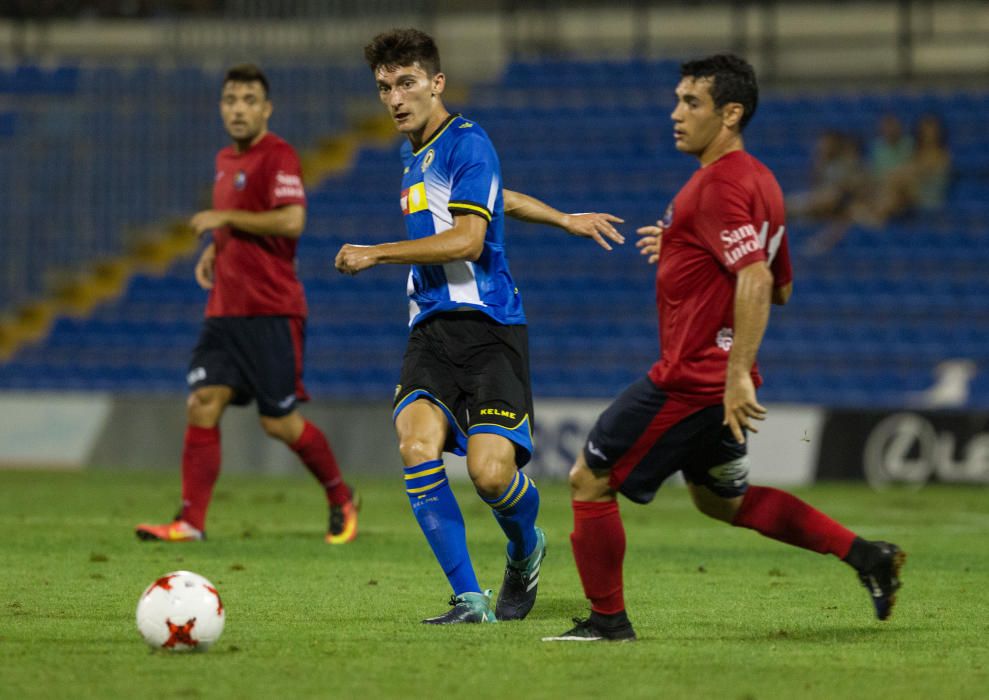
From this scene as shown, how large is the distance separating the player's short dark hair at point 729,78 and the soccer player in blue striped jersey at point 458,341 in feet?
2.34

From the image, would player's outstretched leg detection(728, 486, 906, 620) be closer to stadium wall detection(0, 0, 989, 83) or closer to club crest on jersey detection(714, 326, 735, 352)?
club crest on jersey detection(714, 326, 735, 352)

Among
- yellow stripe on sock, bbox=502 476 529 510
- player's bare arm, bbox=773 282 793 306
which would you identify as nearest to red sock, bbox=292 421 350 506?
yellow stripe on sock, bbox=502 476 529 510

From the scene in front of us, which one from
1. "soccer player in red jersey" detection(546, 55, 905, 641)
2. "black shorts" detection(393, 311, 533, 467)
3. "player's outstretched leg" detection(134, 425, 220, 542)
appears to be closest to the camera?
"soccer player in red jersey" detection(546, 55, 905, 641)

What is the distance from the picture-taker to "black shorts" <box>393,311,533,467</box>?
6066mm

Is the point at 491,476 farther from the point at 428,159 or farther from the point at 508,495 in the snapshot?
the point at 428,159

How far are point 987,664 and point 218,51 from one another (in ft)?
59.1

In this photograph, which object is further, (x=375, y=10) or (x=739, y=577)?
(x=375, y=10)

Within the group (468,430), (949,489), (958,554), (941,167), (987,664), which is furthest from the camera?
(941,167)

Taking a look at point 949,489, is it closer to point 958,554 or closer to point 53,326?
point 958,554

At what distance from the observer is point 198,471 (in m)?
8.98

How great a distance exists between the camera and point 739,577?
772 cm

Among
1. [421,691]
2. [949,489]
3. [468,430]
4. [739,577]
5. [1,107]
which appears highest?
[1,107]

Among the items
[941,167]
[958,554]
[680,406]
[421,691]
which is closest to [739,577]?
[958,554]

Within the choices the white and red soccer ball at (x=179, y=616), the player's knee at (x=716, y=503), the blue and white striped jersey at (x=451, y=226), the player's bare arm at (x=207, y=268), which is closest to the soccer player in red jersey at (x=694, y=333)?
the player's knee at (x=716, y=503)
